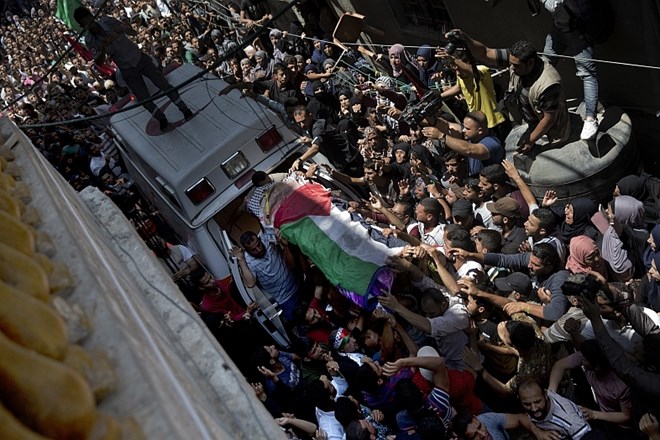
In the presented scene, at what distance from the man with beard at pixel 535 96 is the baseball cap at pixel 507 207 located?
2.93 ft

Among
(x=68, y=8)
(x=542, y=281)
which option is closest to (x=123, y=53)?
(x=542, y=281)

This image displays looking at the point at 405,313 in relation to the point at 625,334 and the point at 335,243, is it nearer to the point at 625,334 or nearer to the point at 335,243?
the point at 335,243

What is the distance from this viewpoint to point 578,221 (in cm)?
540

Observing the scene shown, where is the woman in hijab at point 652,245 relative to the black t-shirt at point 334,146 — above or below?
below

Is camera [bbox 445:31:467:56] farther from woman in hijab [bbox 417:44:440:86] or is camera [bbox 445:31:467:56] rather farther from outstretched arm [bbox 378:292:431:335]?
outstretched arm [bbox 378:292:431:335]

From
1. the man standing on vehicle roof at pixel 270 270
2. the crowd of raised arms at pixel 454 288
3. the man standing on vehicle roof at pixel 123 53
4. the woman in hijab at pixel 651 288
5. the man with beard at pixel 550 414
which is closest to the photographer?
the man with beard at pixel 550 414

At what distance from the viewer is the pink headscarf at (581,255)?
4918 mm

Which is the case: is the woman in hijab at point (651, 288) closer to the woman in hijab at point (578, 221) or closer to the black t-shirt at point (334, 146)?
the woman in hijab at point (578, 221)

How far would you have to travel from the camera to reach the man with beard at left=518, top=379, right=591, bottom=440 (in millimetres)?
3957

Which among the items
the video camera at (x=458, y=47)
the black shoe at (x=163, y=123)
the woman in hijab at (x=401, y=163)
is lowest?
the woman in hijab at (x=401, y=163)

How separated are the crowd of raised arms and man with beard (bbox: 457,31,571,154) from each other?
0.02 meters

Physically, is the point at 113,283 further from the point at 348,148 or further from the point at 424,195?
→ the point at 348,148

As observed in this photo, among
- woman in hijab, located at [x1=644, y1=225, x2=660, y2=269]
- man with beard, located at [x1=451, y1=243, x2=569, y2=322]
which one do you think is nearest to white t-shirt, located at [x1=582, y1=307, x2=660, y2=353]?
man with beard, located at [x1=451, y1=243, x2=569, y2=322]

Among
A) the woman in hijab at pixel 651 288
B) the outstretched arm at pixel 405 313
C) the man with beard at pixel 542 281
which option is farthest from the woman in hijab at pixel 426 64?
the woman in hijab at pixel 651 288
